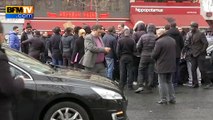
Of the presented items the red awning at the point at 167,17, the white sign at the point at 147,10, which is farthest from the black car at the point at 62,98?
the white sign at the point at 147,10

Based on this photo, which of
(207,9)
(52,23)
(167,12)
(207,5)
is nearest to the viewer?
(52,23)

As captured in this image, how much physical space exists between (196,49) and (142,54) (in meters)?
1.65

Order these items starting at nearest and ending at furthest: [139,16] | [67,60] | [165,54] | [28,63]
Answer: [28,63], [165,54], [67,60], [139,16]

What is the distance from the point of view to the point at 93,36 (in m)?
9.59

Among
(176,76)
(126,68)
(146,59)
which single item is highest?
(146,59)

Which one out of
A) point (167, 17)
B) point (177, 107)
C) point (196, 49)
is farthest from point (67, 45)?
point (167, 17)

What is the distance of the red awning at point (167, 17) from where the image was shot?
32875mm

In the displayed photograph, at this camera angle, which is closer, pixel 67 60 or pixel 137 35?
pixel 137 35

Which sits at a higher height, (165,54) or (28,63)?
(28,63)

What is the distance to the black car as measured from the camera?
6.04 metres

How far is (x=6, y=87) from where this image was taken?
135 inches

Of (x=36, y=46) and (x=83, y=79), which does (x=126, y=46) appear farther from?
(x=83, y=79)

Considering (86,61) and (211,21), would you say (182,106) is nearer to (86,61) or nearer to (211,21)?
(86,61)

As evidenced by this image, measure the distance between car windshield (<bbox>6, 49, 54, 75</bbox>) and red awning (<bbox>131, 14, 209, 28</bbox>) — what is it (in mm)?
26122
